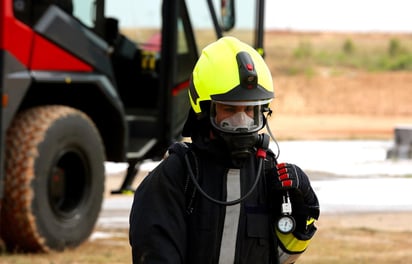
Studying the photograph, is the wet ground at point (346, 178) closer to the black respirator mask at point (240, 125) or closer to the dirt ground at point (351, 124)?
the dirt ground at point (351, 124)

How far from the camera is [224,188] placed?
3486mm

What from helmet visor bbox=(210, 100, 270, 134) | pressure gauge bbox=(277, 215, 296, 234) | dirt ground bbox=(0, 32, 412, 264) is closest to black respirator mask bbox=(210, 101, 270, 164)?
helmet visor bbox=(210, 100, 270, 134)

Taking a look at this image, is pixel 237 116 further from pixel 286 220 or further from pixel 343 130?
pixel 343 130

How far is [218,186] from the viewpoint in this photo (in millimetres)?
3494

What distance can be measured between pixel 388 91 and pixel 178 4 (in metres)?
33.3

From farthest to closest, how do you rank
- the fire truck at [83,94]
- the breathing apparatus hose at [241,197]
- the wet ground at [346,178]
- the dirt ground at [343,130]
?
the wet ground at [346,178], the dirt ground at [343,130], the fire truck at [83,94], the breathing apparatus hose at [241,197]

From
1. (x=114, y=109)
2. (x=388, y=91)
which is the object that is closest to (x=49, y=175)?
(x=114, y=109)

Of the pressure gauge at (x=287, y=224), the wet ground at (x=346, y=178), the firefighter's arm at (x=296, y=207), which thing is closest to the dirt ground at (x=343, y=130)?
the wet ground at (x=346, y=178)

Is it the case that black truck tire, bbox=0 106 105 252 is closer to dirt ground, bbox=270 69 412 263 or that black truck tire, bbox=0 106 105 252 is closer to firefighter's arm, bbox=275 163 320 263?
dirt ground, bbox=270 69 412 263

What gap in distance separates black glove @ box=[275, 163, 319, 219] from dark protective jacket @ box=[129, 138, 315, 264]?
5cm

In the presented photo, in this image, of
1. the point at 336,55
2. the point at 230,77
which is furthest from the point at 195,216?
the point at 336,55

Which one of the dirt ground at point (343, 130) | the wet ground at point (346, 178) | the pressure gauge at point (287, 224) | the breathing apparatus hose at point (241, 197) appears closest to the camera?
the breathing apparatus hose at point (241, 197)

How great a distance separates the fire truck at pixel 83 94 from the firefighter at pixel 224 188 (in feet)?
17.8

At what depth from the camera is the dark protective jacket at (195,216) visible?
11.3ft
